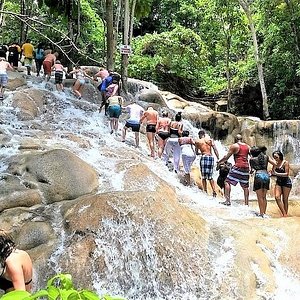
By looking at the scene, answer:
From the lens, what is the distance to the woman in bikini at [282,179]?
9.49 metres

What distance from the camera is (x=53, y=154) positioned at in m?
9.34

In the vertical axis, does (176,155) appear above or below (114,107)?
below

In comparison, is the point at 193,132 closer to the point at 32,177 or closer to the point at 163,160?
the point at 163,160

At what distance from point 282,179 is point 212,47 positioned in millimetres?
22815

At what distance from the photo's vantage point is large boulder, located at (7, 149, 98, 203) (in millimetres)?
8805

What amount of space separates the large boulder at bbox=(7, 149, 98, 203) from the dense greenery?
1115cm

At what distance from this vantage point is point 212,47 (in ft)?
103

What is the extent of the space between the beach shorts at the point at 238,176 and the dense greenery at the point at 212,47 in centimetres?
1187

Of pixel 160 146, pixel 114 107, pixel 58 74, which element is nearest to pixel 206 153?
pixel 160 146

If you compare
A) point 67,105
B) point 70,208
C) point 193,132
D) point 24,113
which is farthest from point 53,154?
point 193,132

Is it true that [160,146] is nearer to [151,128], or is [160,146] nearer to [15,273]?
[151,128]

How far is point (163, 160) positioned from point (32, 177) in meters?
4.79

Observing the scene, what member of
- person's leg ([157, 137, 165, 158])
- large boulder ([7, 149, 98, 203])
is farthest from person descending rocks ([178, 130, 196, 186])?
large boulder ([7, 149, 98, 203])

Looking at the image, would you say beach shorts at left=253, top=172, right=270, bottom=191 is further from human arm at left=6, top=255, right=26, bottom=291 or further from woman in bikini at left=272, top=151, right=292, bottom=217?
human arm at left=6, top=255, right=26, bottom=291
